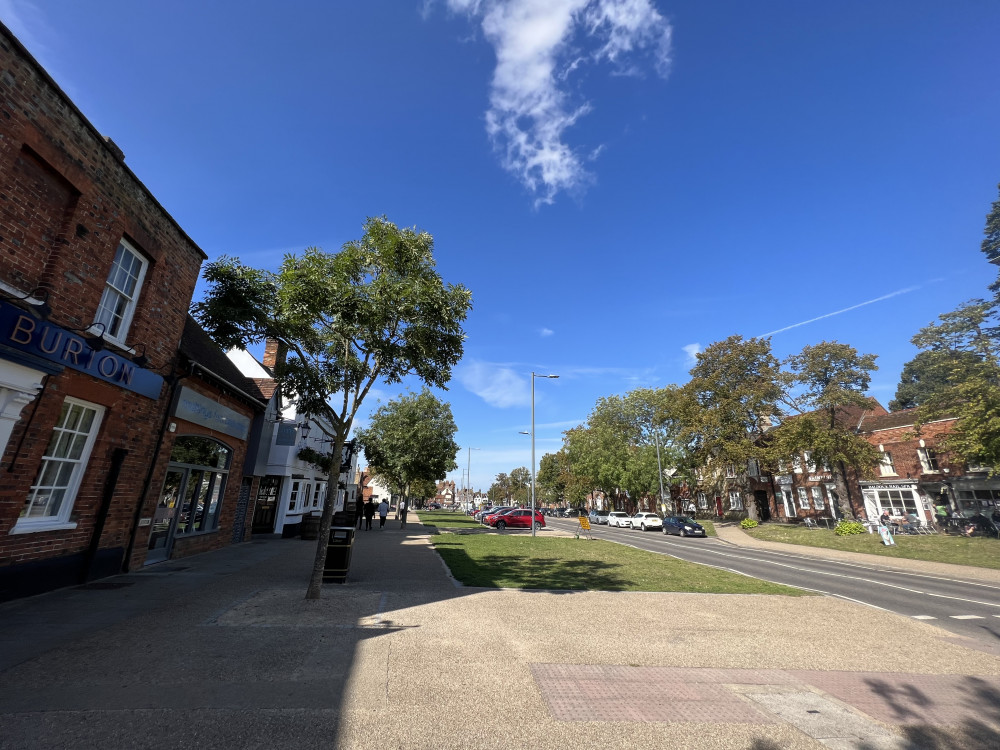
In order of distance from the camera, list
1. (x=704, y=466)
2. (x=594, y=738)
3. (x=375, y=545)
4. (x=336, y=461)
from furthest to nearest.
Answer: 1. (x=704, y=466)
2. (x=375, y=545)
3. (x=336, y=461)
4. (x=594, y=738)

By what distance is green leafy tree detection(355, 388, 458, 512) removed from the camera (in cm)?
2780

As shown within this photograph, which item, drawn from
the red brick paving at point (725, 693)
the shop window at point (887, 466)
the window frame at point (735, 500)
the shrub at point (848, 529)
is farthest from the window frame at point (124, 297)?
the window frame at point (735, 500)

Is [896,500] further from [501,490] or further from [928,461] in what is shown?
[501,490]

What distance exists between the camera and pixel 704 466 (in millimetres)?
38250

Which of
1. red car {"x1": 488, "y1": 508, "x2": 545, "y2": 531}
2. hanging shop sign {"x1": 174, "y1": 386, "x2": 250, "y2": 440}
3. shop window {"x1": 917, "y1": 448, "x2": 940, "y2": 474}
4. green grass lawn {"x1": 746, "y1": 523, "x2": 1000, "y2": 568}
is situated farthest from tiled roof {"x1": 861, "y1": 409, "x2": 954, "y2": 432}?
hanging shop sign {"x1": 174, "y1": 386, "x2": 250, "y2": 440}

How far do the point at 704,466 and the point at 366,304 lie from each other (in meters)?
37.6

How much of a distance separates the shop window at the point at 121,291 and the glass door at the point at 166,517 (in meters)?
3.95

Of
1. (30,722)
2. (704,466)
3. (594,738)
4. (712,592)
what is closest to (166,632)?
(30,722)

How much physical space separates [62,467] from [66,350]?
2245mm

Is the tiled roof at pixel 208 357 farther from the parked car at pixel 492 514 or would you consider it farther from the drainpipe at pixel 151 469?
the parked car at pixel 492 514

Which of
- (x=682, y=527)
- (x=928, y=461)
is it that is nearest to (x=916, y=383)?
(x=928, y=461)

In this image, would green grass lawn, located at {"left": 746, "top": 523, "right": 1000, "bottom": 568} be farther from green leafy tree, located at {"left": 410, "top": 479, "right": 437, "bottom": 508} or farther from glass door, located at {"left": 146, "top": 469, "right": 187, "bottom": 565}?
glass door, located at {"left": 146, "top": 469, "right": 187, "bottom": 565}

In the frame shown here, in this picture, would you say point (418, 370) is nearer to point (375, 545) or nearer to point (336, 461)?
point (336, 461)

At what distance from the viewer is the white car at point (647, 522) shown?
37.1 metres
